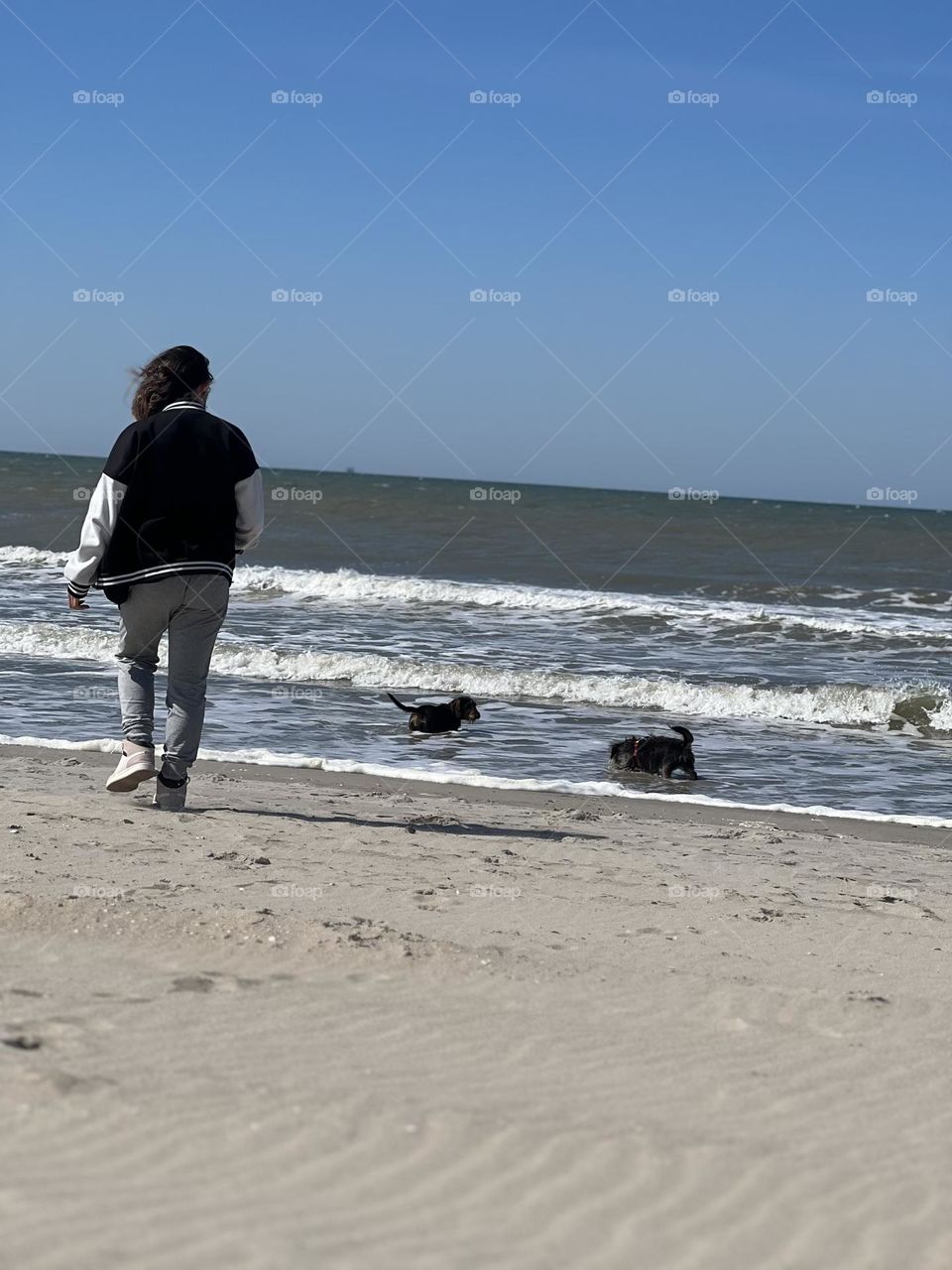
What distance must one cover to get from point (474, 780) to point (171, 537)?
2.79 meters

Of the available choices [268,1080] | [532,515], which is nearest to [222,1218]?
[268,1080]

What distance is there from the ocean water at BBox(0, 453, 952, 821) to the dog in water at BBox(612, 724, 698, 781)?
135 millimetres

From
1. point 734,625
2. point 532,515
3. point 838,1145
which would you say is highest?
point 532,515

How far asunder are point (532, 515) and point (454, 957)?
26.9m

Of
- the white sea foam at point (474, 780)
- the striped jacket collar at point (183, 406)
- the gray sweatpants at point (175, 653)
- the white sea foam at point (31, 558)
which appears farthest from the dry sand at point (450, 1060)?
the white sea foam at point (31, 558)

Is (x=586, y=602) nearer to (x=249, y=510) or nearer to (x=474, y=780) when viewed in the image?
(x=474, y=780)

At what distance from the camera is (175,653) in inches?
210

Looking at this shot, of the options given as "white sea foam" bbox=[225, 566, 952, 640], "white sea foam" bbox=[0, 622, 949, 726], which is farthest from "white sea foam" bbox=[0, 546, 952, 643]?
"white sea foam" bbox=[0, 622, 949, 726]

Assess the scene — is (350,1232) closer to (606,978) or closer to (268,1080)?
(268,1080)

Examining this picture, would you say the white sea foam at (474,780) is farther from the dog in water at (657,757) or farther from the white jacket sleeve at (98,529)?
the white jacket sleeve at (98,529)

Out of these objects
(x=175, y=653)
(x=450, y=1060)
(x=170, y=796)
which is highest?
(x=175, y=653)

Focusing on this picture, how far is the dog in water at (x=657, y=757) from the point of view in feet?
24.9

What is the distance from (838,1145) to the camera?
99.7 inches

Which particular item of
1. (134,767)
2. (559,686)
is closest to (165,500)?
(134,767)
